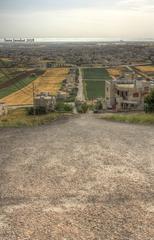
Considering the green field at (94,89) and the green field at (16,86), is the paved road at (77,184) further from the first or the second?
the green field at (16,86)

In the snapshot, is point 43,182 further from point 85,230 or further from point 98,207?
point 85,230

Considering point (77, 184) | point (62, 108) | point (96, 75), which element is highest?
point (77, 184)

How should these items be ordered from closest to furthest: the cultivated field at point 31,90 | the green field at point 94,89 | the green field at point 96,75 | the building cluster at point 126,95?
1. the building cluster at point 126,95
2. the cultivated field at point 31,90
3. the green field at point 94,89
4. the green field at point 96,75

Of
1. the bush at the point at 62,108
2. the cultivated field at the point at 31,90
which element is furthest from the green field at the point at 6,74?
the bush at the point at 62,108

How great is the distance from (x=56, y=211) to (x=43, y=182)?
153 cm

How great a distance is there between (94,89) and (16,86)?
8.07 meters

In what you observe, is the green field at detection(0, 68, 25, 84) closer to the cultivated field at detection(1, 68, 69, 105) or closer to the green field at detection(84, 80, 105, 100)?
the cultivated field at detection(1, 68, 69, 105)

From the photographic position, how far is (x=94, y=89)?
3884 cm

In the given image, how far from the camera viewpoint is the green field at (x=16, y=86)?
37.0m

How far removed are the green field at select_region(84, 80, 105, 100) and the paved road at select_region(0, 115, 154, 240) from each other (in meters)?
20.7

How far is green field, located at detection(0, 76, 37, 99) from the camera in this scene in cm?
3699

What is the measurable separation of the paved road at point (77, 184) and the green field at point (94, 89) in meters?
20.7

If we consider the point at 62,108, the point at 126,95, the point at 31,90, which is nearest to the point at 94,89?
the point at 31,90

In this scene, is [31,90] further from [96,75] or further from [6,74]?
[96,75]
